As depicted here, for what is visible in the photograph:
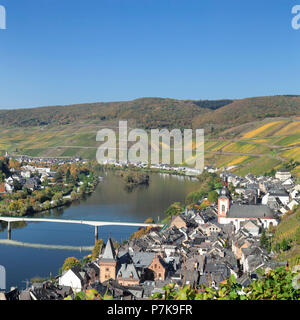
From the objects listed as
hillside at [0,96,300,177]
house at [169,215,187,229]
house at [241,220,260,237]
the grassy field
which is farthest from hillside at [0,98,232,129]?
house at [241,220,260,237]

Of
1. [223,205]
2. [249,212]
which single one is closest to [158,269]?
[223,205]

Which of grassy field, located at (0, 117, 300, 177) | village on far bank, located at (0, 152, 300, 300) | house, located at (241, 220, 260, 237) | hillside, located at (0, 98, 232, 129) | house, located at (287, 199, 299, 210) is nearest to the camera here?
village on far bank, located at (0, 152, 300, 300)

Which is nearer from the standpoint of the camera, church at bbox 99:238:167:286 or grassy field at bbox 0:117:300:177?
church at bbox 99:238:167:286

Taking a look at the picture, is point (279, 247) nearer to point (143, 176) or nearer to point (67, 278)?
point (67, 278)

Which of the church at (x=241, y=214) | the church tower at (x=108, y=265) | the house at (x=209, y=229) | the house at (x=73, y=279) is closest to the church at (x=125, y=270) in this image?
the church tower at (x=108, y=265)

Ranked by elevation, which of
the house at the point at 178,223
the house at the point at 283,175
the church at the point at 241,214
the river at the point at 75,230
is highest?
the house at the point at 283,175

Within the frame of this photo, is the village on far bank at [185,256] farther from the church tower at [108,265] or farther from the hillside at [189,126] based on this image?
the hillside at [189,126]

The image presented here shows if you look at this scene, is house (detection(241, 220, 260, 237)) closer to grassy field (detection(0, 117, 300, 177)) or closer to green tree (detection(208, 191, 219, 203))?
green tree (detection(208, 191, 219, 203))
